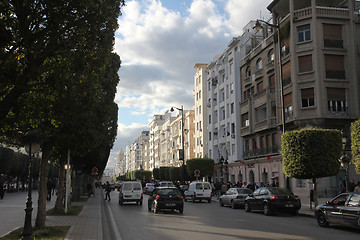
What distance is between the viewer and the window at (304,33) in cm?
3481

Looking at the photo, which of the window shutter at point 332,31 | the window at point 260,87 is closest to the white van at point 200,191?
the window at point 260,87

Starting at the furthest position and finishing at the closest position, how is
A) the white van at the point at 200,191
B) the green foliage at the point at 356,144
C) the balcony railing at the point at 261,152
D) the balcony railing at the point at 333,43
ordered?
the balcony railing at the point at 261,152 → the balcony railing at the point at 333,43 → the white van at the point at 200,191 → the green foliage at the point at 356,144

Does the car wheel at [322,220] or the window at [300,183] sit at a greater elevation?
the window at [300,183]

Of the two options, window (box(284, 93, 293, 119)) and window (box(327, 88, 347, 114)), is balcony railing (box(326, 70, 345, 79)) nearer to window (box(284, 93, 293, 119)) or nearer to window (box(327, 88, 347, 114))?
window (box(327, 88, 347, 114))

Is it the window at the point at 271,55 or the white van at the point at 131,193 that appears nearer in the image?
the white van at the point at 131,193


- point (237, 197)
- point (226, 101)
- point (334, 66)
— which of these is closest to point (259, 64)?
point (334, 66)

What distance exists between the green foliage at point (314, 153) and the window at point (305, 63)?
14.1m

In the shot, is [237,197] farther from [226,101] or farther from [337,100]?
[226,101]

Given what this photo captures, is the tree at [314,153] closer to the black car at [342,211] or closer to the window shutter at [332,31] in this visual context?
the black car at [342,211]

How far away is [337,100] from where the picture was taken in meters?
33.7

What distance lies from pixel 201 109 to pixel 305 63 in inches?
1398

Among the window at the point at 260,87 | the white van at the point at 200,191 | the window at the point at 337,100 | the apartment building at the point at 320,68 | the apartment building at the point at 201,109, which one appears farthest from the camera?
the apartment building at the point at 201,109

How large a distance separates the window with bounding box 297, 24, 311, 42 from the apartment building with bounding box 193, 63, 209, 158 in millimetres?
33777

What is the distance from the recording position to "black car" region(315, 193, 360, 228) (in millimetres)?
13152
